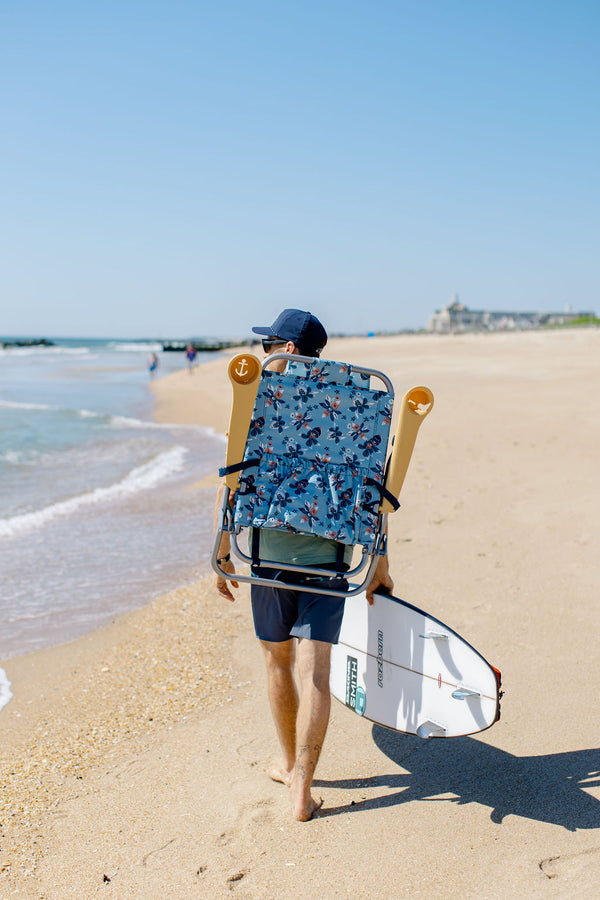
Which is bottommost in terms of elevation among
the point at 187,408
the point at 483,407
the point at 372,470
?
the point at 187,408

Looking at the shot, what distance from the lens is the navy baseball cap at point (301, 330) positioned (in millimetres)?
2846

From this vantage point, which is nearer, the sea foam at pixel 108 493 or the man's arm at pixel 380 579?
the man's arm at pixel 380 579

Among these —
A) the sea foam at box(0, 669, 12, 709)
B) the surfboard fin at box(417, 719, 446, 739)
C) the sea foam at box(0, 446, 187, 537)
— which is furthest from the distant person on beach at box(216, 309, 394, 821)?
the sea foam at box(0, 446, 187, 537)

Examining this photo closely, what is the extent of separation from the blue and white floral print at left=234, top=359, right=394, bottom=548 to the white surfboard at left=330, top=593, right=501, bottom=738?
0.68 m

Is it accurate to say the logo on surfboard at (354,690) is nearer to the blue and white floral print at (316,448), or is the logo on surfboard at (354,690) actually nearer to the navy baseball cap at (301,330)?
the blue and white floral print at (316,448)

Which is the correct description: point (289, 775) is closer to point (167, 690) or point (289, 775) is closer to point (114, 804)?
point (114, 804)

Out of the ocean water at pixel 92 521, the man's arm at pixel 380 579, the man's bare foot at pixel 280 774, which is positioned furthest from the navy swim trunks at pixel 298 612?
the ocean water at pixel 92 521

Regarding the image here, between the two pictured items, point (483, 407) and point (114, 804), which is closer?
point (114, 804)

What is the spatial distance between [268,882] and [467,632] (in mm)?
2268

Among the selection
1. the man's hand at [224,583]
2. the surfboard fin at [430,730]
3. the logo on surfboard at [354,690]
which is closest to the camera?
the man's hand at [224,583]

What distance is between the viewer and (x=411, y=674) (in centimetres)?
313

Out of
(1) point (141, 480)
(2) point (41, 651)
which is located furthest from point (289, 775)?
(1) point (141, 480)

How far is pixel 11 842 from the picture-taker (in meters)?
2.65

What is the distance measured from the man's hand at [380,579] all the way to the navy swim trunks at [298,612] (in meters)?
0.27
